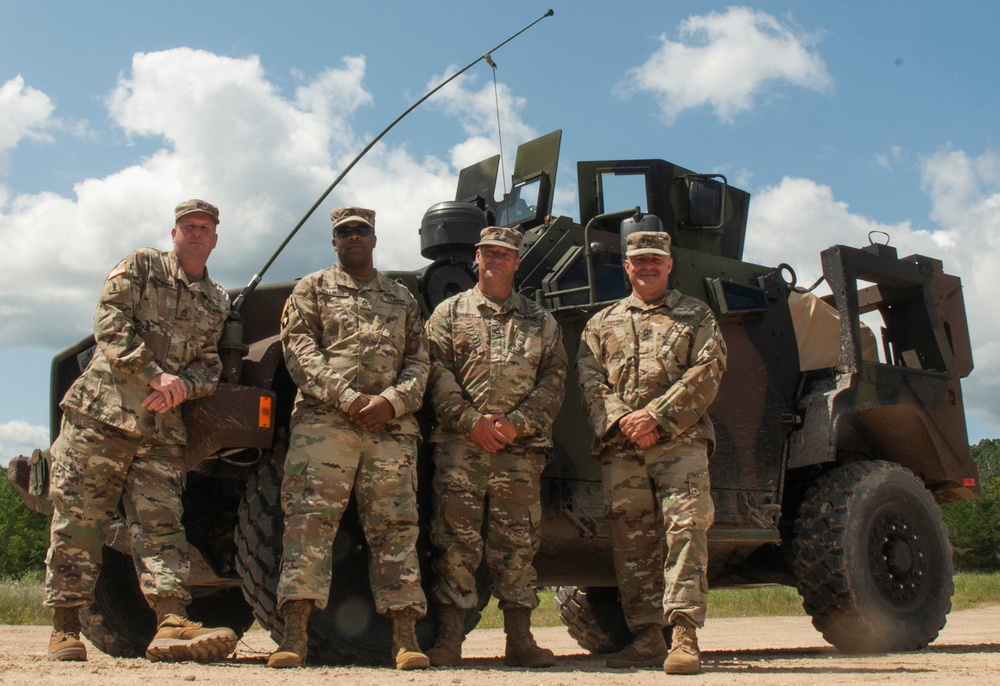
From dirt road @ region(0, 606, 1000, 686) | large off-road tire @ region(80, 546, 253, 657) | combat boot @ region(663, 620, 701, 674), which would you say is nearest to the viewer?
dirt road @ region(0, 606, 1000, 686)

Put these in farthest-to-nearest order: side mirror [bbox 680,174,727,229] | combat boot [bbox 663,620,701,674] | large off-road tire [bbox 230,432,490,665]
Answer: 1. side mirror [bbox 680,174,727,229]
2. large off-road tire [bbox 230,432,490,665]
3. combat boot [bbox 663,620,701,674]

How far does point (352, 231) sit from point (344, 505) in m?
1.23

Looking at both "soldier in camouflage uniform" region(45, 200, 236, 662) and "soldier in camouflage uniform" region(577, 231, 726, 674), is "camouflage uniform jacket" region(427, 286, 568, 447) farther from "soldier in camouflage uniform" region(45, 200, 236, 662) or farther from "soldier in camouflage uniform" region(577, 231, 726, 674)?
"soldier in camouflage uniform" region(45, 200, 236, 662)

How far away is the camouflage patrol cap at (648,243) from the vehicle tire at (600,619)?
113 inches

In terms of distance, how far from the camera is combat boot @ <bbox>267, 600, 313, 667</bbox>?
4469mm

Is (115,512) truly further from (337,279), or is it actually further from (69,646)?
(337,279)

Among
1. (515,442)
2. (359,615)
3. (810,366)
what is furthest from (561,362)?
(810,366)

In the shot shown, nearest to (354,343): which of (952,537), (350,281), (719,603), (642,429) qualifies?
(350,281)

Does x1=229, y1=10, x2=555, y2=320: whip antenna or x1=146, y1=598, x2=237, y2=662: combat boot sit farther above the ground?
x1=229, y1=10, x2=555, y2=320: whip antenna

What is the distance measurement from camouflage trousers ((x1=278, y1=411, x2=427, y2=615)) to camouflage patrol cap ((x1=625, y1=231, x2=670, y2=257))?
1.52 m

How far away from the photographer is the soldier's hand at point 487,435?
5.06 meters

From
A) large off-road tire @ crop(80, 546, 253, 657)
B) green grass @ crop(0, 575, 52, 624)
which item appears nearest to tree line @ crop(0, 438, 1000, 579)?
green grass @ crop(0, 575, 52, 624)

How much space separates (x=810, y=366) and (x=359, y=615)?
10.8 feet

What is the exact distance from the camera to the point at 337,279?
505 cm
